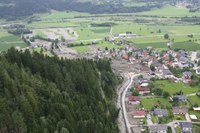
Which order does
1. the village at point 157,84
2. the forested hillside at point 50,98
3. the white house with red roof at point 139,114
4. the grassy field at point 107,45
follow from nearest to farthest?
1. the forested hillside at point 50,98
2. the village at point 157,84
3. the white house with red roof at point 139,114
4. the grassy field at point 107,45

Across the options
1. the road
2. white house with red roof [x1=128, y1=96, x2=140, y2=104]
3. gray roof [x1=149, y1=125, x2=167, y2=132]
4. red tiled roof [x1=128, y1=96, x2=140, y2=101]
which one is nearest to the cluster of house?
gray roof [x1=149, y1=125, x2=167, y2=132]

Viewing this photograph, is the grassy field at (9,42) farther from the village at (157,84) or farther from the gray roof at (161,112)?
the gray roof at (161,112)

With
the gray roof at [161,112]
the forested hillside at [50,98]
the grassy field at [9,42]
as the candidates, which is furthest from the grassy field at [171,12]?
the gray roof at [161,112]

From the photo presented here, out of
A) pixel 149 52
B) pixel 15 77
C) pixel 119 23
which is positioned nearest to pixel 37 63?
pixel 15 77

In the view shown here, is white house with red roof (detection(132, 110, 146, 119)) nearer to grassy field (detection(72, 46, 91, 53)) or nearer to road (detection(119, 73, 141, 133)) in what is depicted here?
road (detection(119, 73, 141, 133))

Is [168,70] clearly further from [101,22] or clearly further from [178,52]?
[101,22]
